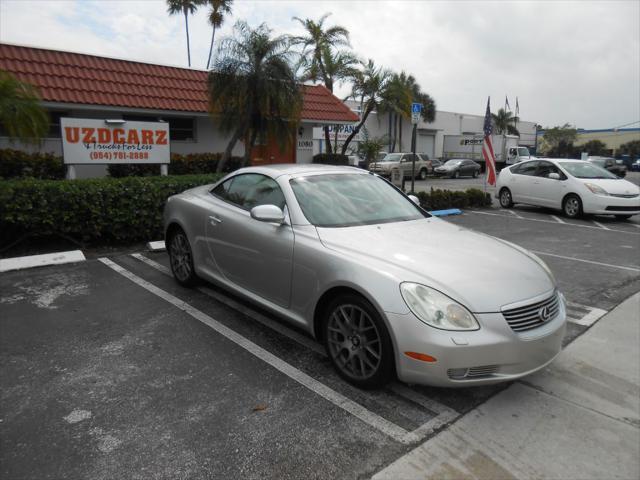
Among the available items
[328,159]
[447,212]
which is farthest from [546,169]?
[328,159]

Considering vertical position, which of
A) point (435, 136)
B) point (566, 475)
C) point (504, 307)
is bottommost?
point (566, 475)

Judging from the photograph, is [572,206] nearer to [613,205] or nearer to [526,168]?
[613,205]

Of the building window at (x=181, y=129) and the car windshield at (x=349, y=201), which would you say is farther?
the building window at (x=181, y=129)

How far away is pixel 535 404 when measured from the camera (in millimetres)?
3082

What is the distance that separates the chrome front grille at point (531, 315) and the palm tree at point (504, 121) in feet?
179

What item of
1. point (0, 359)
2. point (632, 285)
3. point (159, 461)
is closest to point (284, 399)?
point (159, 461)

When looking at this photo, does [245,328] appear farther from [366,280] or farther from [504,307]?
[504,307]

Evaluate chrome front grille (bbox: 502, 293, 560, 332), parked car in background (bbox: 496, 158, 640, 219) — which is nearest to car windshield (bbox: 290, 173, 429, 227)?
chrome front grille (bbox: 502, 293, 560, 332)

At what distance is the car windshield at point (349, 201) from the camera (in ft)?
12.6

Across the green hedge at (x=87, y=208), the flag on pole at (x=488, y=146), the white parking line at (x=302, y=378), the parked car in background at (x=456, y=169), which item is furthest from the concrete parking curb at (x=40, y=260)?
the parked car in background at (x=456, y=169)

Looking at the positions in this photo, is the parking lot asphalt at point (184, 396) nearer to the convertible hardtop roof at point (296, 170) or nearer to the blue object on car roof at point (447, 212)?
the convertible hardtop roof at point (296, 170)

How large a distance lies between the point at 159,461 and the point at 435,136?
43492 millimetres

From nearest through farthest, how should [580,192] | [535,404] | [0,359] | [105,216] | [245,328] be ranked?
[535,404] < [0,359] < [245,328] < [105,216] < [580,192]

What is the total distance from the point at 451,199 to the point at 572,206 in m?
2.92
